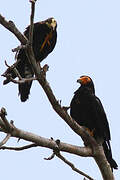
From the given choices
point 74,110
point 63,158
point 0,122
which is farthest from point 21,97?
point 0,122

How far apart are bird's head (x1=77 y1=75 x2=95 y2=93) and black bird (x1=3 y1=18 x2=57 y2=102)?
2.16 ft

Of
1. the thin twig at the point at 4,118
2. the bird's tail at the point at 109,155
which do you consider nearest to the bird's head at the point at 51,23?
the bird's tail at the point at 109,155

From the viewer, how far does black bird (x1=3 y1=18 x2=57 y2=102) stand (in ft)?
20.6

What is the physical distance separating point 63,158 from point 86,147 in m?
0.52

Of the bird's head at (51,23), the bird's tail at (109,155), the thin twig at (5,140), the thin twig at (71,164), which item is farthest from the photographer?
the bird's head at (51,23)

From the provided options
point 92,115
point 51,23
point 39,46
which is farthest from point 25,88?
point 51,23

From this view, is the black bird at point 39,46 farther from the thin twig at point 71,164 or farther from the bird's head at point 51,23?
the thin twig at point 71,164

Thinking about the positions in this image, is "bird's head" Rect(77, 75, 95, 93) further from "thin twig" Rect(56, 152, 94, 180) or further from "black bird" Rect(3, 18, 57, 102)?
"thin twig" Rect(56, 152, 94, 180)

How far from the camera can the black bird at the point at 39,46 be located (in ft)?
20.6

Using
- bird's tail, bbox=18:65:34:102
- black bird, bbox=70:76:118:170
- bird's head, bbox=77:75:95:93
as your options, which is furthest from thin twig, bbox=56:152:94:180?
bird's head, bbox=77:75:95:93

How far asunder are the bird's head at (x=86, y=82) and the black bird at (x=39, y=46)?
2.16 ft

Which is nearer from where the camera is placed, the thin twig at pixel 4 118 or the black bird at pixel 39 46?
the thin twig at pixel 4 118

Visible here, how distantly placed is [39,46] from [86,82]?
3.13 ft

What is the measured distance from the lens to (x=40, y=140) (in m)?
4.44
